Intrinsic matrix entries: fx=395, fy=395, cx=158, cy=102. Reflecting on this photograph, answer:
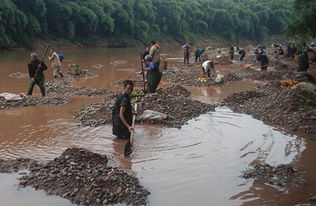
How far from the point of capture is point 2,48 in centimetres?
3669

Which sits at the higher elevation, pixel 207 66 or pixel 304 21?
pixel 304 21

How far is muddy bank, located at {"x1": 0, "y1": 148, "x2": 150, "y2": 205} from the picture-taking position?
5.89 metres

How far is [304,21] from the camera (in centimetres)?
1540

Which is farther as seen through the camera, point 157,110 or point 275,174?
point 157,110

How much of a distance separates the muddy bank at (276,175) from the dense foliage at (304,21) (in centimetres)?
957

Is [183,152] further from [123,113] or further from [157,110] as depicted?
[157,110]

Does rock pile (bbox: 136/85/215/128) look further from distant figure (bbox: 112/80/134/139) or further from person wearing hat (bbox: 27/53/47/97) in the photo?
person wearing hat (bbox: 27/53/47/97)

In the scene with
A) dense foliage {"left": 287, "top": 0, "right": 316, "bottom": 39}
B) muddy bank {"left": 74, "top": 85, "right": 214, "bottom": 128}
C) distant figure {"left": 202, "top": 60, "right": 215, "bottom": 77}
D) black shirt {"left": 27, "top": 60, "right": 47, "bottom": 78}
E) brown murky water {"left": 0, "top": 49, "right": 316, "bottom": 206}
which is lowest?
brown murky water {"left": 0, "top": 49, "right": 316, "bottom": 206}

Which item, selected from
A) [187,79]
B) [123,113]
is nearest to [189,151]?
[123,113]

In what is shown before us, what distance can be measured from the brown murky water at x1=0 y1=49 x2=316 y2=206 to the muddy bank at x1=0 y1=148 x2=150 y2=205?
19cm

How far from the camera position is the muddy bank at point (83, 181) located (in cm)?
589

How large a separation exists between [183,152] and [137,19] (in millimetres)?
47692

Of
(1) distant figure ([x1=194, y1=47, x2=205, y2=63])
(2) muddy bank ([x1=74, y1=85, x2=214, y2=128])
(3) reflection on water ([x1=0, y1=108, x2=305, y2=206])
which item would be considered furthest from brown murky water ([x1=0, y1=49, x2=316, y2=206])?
(1) distant figure ([x1=194, y1=47, x2=205, y2=63])

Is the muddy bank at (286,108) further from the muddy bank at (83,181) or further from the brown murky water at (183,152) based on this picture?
the muddy bank at (83,181)
